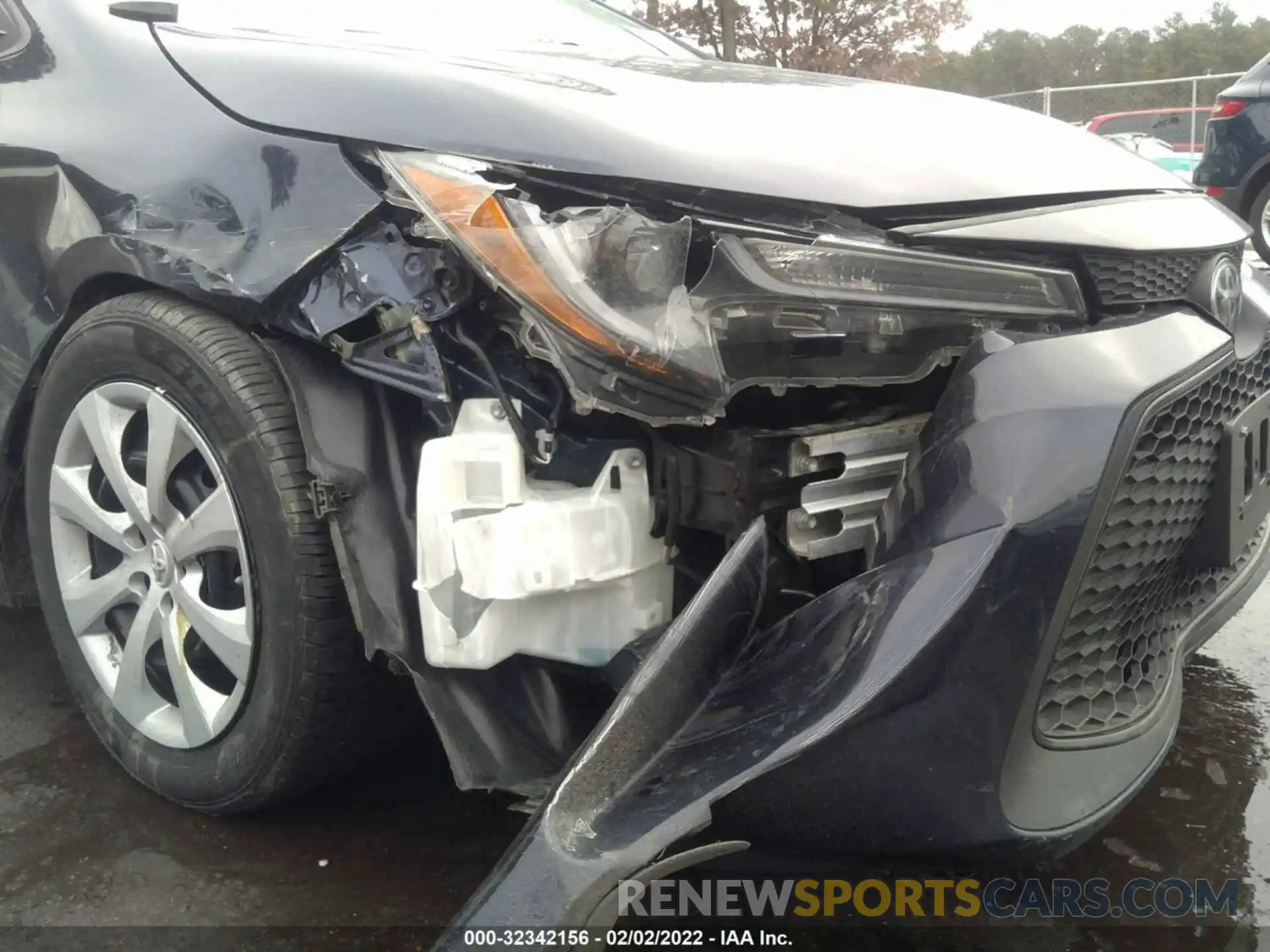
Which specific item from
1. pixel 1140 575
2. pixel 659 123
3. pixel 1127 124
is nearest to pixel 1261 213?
pixel 1140 575

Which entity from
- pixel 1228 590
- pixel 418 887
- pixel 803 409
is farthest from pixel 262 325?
pixel 1228 590

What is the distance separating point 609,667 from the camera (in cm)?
166

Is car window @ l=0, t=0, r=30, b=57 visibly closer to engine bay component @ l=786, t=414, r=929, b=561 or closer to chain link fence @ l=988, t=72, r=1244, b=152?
engine bay component @ l=786, t=414, r=929, b=561

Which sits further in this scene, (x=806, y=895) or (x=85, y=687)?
(x=85, y=687)

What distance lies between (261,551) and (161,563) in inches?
12.7

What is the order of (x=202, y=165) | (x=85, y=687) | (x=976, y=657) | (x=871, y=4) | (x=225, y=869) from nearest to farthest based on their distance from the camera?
1. (x=976, y=657)
2. (x=202, y=165)
3. (x=225, y=869)
4. (x=85, y=687)
5. (x=871, y=4)

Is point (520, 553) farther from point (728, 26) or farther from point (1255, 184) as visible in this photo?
point (728, 26)

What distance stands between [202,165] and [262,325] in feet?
0.99

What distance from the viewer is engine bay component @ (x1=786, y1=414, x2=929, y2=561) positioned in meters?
1.62

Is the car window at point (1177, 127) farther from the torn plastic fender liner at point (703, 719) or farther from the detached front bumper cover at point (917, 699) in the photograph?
the torn plastic fender liner at point (703, 719)

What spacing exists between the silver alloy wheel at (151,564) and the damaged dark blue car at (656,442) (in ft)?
0.04

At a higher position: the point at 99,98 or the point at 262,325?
the point at 99,98

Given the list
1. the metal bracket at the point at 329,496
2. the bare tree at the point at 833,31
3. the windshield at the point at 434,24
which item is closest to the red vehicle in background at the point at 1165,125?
the bare tree at the point at 833,31

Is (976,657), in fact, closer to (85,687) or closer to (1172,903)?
(1172,903)
